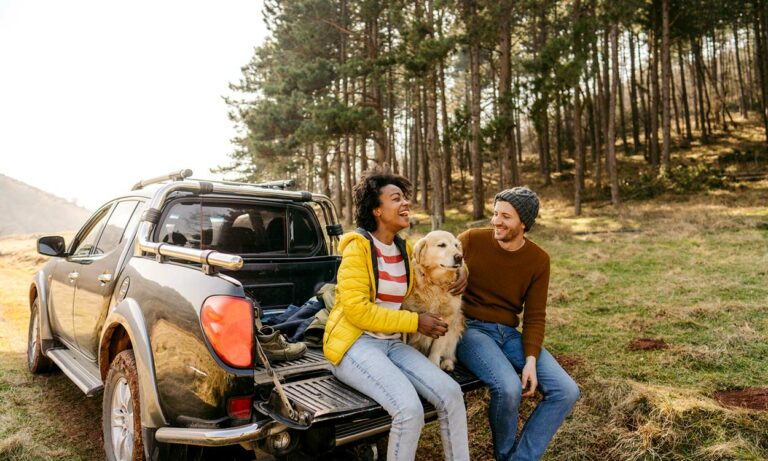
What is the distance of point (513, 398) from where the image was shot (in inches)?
120

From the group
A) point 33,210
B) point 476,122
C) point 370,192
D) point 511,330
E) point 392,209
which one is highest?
point 476,122

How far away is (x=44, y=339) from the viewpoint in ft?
15.4

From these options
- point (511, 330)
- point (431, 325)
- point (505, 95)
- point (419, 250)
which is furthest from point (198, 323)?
point (505, 95)

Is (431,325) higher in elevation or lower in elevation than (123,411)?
higher

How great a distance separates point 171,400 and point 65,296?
260cm

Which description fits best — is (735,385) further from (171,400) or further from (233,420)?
(171,400)

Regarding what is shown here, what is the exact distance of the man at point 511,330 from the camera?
10.2ft

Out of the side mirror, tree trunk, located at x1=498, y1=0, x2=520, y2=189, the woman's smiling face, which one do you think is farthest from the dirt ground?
tree trunk, located at x1=498, y1=0, x2=520, y2=189

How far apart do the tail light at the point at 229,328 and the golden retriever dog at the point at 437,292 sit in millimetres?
1180

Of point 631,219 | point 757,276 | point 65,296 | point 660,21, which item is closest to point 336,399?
point 65,296

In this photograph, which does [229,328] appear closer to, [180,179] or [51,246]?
[180,179]

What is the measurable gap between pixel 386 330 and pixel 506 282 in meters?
1.16

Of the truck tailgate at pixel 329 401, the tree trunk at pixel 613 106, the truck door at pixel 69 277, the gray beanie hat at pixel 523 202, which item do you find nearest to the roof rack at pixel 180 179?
the truck door at pixel 69 277

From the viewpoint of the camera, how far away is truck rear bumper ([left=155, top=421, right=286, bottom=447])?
2.23m
